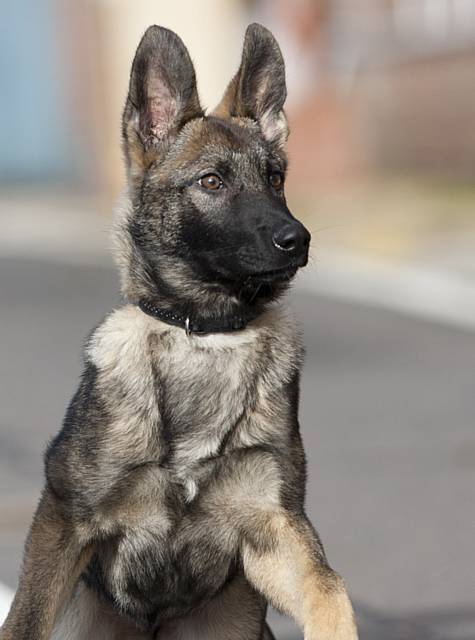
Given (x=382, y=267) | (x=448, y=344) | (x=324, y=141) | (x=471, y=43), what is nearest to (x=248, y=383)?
(x=448, y=344)

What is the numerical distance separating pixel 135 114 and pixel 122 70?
2357 cm

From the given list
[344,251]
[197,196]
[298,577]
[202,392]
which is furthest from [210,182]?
[344,251]

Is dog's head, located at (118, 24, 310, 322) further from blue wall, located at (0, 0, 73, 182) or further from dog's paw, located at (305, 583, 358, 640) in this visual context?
blue wall, located at (0, 0, 73, 182)

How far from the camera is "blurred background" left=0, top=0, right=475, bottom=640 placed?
720 centimetres

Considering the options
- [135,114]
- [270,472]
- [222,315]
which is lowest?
[270,472]

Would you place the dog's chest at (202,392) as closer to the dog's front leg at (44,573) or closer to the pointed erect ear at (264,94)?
the dog's front leg at (44,573)

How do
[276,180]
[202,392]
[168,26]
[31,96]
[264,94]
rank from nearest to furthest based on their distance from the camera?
[202,392] < [276,180] < [264,94] < [168,26] < [31,96]

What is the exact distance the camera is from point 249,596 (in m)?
4.97

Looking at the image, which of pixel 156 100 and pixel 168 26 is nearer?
pixel 156 100

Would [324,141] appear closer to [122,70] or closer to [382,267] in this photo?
[122,70]

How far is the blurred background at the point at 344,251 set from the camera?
283 inches

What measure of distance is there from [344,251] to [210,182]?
42.9 ft

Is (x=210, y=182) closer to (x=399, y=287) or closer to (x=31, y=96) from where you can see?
(x=399, y=287)

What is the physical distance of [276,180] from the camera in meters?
5.10
